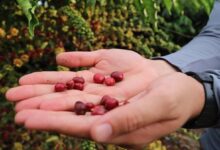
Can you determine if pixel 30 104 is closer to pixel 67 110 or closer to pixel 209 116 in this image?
pixel 67 110

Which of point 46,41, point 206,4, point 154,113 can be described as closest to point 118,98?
point 154,113

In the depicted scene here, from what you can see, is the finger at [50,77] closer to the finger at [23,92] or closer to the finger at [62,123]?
the finger at [23,92]

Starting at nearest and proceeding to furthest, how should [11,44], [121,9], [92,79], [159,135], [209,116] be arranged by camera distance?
[159,135] → [209,116] → [92,79] → [11,44] → [121,9]

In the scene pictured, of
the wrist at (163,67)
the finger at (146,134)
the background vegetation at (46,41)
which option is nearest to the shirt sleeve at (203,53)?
the wrist at (163,67)

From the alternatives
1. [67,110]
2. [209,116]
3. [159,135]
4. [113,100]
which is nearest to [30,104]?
[67,110]

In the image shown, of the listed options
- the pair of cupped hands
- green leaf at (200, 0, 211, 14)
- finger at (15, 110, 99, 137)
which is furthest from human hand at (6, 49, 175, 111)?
green leaf at (200, 0, 211, 14)

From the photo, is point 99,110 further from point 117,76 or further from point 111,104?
point 117,76

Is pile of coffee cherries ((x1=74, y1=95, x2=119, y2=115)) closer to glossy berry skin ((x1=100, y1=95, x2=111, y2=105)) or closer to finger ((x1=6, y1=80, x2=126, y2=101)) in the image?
glossy berry skin ((x1=100, y1=95, x2=111, y2=105))
